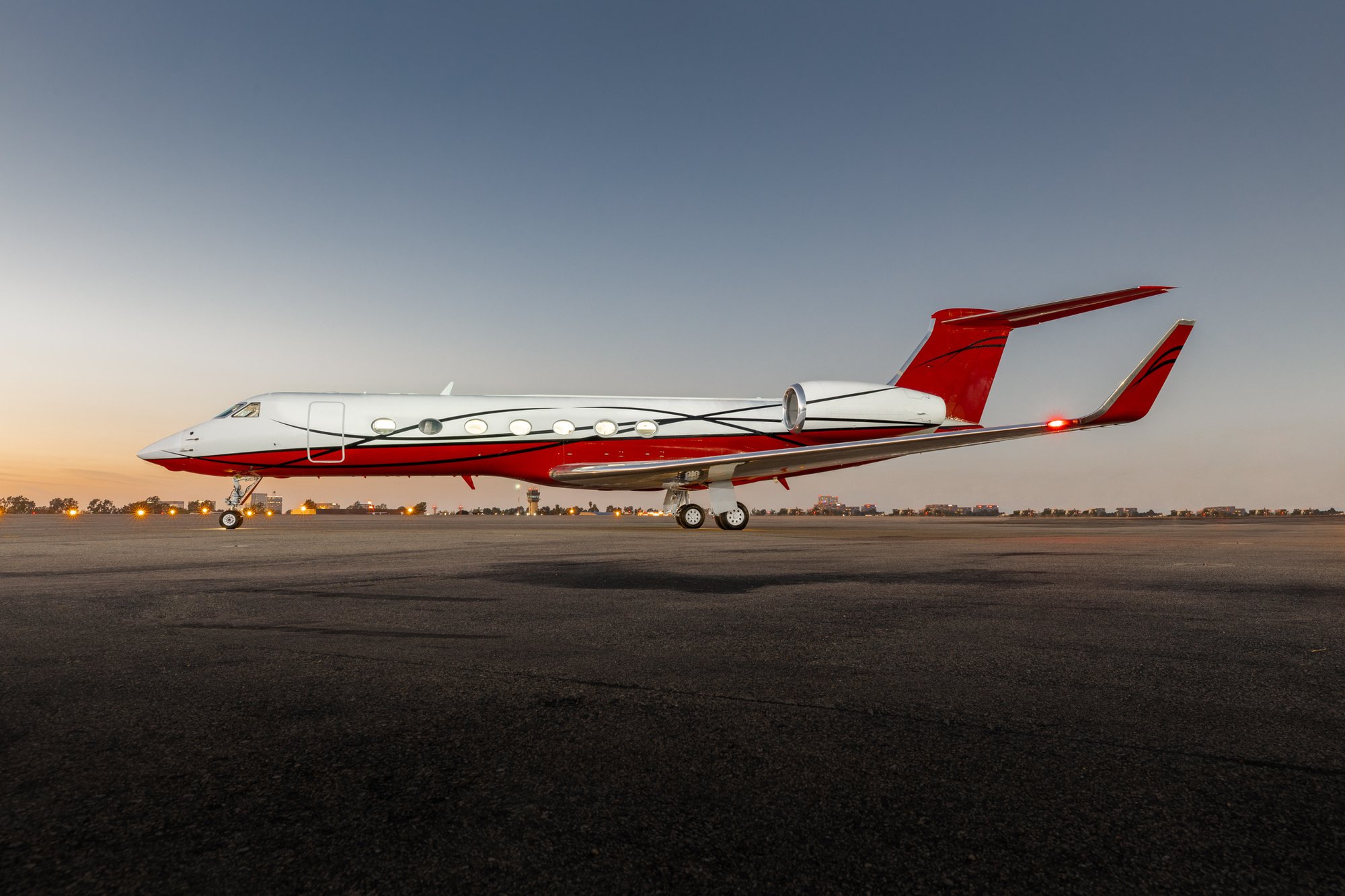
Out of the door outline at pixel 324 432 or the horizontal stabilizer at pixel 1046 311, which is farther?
the door outline at pixel 324 432

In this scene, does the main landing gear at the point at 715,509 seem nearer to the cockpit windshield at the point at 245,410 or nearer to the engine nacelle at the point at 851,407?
the engine nacelle at the point at 851,407

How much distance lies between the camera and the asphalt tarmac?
1493mm

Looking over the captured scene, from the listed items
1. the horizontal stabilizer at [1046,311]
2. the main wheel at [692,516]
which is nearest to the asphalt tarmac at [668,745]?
the horizontal stabilizer at [1046,311]

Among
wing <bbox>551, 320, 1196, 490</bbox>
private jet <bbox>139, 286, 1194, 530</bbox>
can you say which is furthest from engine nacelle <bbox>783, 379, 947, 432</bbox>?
wing <bbox>551, 320, 1196, 490</bbox>

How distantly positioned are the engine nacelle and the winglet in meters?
3.99

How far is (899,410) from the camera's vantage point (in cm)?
1758

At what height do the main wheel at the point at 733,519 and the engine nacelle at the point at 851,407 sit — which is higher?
the engine nacelle at the point at 851,407

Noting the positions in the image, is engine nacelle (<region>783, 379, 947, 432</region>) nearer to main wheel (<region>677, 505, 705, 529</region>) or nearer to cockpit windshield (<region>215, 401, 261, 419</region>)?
main wheel (<region>677, 505, 705, 529</region>)

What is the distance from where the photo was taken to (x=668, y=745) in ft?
7.24

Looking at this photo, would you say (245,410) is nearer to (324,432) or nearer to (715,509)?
(324,432)

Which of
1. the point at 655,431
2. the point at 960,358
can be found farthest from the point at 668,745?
the point at 960,358

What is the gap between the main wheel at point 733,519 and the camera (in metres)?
17.9

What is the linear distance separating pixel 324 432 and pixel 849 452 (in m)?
11.7

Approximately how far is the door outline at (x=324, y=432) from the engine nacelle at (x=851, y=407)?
1030cm
